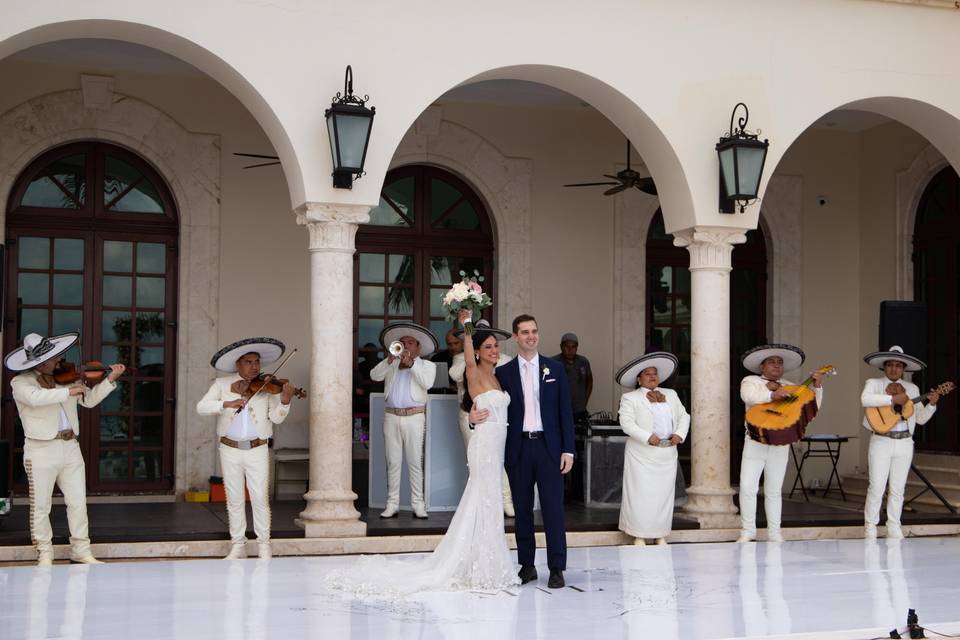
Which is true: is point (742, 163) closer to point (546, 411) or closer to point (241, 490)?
point (546, 411)

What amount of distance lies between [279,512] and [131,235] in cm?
324

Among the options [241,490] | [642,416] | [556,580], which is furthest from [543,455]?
[241,490]

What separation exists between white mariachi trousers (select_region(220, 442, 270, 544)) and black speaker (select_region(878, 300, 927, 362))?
5601 mm

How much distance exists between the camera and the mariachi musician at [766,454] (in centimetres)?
969

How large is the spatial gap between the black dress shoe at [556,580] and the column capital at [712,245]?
3789mm

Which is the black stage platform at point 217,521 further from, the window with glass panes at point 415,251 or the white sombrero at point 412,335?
the window with glass panes at point 415,251

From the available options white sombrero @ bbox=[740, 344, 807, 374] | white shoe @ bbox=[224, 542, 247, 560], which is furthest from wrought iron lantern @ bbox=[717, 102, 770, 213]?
white shoe @ bbox=[224, 542, 247, 560]

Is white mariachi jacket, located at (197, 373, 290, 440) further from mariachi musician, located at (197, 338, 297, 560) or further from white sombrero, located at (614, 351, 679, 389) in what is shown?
white sombrero, located at (614, 351, 679, 389)

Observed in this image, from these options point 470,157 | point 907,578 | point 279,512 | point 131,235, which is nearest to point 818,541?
point 907,578

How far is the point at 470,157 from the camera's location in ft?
41.5

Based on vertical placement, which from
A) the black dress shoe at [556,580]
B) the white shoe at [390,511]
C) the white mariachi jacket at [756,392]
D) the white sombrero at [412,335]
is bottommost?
the black dress shoe at [556,580]

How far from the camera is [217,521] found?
9719mm

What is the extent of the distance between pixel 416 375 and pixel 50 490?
3058 millimetres

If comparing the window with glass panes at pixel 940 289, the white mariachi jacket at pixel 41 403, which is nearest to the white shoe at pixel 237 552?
the white mariachi jacket at pixel 41 403
